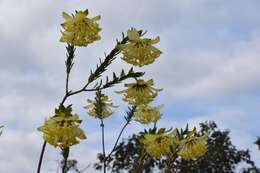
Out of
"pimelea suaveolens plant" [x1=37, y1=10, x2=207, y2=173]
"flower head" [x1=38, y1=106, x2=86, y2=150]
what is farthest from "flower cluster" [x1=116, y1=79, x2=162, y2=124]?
"flower head" [x1=38, y1=106, x2=86, y2=150]

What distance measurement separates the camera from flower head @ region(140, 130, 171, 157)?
9.96 ft

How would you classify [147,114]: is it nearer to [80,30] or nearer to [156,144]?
[156,144]

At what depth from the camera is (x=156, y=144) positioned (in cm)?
304

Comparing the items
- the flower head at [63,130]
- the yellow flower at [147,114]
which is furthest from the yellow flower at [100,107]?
the flower head at [63,130]

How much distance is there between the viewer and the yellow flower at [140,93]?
11.1 ft

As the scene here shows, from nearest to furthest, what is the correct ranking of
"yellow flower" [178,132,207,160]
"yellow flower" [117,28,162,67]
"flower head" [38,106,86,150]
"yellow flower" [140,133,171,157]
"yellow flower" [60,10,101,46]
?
1. "flower head" [38,106,86,150]
2. "yellow flower" [60,10,101,46]
3. "yellow flower" [117,28,162,67]
4. "yellow flower" [140,133,171,157]
5. "yellow flower" [178,132,207,160]

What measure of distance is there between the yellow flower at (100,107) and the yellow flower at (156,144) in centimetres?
95

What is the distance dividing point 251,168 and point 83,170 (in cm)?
4061

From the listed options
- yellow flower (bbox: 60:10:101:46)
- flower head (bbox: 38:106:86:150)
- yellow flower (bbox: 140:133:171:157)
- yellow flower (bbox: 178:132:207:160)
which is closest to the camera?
flower head (bbox: 38:106:86:150)

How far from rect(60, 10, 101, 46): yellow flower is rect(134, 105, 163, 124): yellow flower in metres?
1.12

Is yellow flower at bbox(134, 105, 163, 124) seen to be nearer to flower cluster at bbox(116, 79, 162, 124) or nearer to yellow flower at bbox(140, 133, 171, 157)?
flower cluster at bbox(116, 79, 162, 124)

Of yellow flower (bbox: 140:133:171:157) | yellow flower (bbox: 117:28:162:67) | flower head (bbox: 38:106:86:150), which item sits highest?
yellow flower (bbox: 117:28:162:67)

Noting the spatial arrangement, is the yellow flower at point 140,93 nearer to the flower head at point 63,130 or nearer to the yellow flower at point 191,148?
the yellow flower at point 191,148

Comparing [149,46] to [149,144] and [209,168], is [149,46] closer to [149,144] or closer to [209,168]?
[149,144]
